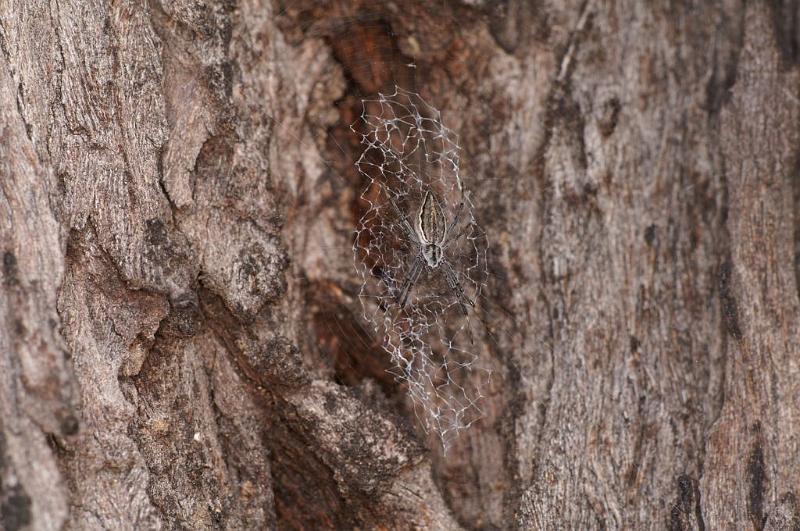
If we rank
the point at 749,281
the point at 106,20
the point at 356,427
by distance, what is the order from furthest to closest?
the point at 749,281 → the point at 356,427 → the point at 106,20

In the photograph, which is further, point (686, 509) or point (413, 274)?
point (413, 274)

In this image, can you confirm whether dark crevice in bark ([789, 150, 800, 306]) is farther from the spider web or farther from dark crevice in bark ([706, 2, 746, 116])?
the spider web

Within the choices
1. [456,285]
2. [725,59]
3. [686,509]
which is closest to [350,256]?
[456,285]

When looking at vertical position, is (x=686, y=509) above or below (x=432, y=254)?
below

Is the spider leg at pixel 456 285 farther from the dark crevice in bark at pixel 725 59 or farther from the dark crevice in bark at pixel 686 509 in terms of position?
the dark crevice in bark at pixel 725 59

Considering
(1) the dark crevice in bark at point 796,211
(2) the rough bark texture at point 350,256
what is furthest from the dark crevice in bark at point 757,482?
(1) the dark crevice in bark at point 796,211

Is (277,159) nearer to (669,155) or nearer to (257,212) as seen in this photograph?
(257,212)

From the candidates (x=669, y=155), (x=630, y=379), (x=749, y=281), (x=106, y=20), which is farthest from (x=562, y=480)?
(x=106, y=20)

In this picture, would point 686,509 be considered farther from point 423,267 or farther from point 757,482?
point 423,267
